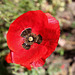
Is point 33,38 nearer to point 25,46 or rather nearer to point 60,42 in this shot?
point 25,46

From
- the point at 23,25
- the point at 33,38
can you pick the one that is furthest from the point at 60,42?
the point at 23,25

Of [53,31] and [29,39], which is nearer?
[53,31]

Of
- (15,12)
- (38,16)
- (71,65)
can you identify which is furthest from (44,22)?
(71,65)

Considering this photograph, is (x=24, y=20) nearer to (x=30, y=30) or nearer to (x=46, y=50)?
(x=30, y=30)

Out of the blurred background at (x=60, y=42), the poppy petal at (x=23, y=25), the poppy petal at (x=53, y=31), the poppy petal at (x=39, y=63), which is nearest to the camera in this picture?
the poppy petal at (x=23, y=25)

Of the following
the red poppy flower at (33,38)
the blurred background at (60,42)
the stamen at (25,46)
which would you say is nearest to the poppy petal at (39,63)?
the red poppy flower at (33,38)

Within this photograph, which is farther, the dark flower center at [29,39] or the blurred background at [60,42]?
the blurred background at [60,42]

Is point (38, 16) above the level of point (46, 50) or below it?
above

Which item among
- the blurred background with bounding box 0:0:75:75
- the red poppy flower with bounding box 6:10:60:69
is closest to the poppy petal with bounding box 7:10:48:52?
the red poppy flower with bounding box 6:10:60:69

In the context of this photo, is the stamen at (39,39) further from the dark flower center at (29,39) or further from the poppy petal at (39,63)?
the poppy petal at (39,63)
